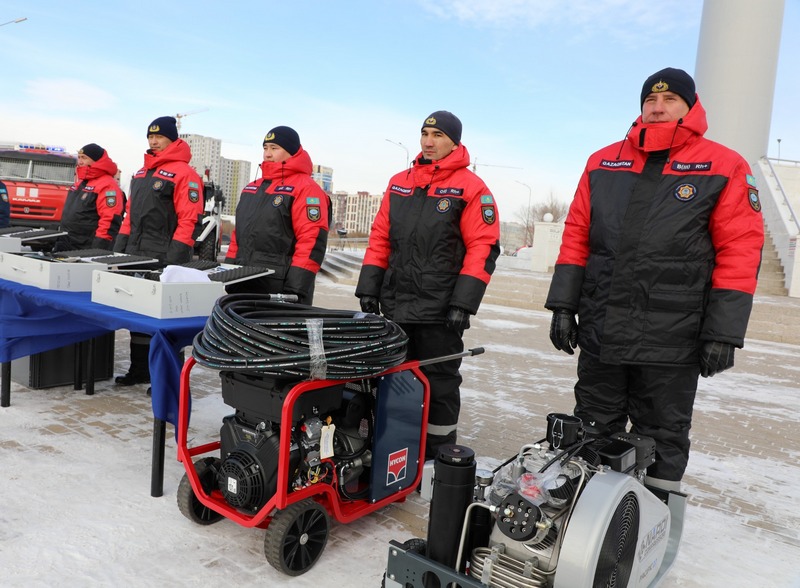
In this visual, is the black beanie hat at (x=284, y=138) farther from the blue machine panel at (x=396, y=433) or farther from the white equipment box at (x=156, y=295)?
the blue machine panel at (x=396, y=433)

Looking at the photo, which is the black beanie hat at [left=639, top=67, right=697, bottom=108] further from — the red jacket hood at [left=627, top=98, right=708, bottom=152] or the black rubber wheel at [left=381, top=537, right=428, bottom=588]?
the black rubber wheel at [left=381, top=537, right=428, bottom=588]

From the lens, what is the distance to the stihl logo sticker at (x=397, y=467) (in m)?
2.70

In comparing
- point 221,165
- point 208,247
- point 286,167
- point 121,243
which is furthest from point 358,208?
point 286,167

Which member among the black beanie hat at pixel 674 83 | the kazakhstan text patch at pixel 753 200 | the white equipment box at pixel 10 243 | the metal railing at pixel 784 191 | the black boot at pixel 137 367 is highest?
the metal railing at pixel 784 191

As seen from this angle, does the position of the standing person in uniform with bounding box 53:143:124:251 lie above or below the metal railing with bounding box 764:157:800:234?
below

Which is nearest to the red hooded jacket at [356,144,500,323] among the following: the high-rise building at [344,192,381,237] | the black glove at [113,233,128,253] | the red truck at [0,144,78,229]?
the black glove at [113,233,128,253]

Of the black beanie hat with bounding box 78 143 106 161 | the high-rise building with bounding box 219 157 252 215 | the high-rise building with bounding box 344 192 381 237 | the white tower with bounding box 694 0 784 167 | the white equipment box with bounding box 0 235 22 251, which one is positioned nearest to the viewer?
the white equipment box with bounding box 0 235 22 251

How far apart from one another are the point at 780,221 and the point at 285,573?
1769 cm

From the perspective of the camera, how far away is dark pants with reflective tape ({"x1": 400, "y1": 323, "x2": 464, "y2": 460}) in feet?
10.7

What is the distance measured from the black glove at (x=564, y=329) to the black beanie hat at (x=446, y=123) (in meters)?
1.21

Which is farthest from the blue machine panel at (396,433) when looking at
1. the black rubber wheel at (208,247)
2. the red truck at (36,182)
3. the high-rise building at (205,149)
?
the high-rise building at (205,149)

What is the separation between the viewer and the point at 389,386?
261 centimetres

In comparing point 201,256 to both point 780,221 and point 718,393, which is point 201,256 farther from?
point 780,221

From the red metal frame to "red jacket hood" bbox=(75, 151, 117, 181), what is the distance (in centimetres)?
377
